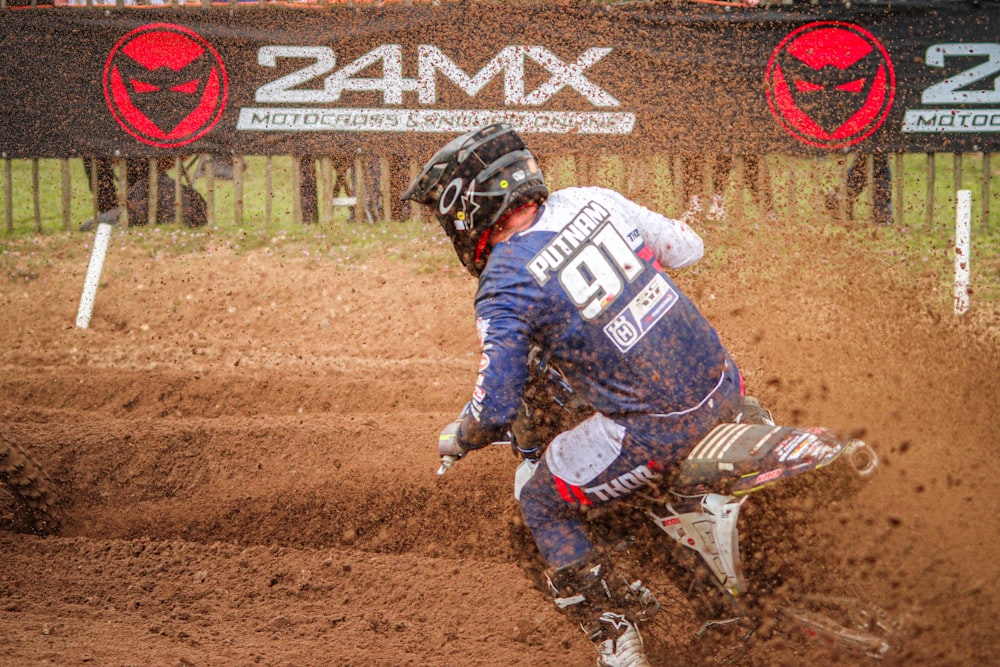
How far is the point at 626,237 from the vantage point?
11.1ft

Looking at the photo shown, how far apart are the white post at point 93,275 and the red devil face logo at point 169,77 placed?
198cm

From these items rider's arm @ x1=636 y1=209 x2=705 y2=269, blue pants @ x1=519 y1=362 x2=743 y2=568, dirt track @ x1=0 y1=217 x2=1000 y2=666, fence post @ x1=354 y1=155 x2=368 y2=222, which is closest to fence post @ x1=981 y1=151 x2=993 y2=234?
dirt track @ x1=0 y1=217 x2=1000 y2=666

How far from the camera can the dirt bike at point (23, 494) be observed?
471 centimetres

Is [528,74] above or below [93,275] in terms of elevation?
above

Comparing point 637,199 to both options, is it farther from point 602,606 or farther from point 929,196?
point 602,606

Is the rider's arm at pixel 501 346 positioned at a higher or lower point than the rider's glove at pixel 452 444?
higher

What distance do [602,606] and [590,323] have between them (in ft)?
3.71

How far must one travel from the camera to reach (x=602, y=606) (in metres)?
3.45

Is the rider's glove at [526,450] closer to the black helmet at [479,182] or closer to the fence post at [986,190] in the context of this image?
the black helmet at [479,182]

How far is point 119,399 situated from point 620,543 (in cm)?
448

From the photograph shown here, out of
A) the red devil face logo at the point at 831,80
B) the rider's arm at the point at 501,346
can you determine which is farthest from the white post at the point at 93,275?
the red devil face logo at the point at 831,80

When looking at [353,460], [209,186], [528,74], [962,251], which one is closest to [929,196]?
[962,251]

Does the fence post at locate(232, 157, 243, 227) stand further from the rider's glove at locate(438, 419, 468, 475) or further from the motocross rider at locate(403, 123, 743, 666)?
the rider's glove at locate(438, 419, 468, 475)

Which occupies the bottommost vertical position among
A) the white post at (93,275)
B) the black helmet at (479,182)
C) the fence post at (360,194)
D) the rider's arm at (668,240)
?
the white post at (93,275)
